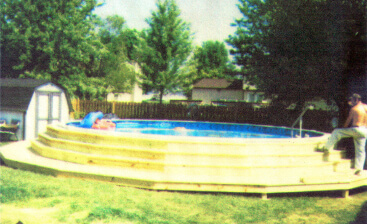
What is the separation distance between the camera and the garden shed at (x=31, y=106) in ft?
48.7

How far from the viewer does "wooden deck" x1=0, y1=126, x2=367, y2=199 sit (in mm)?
7004

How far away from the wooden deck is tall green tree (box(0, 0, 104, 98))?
26773 millimetres

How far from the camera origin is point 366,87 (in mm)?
16188

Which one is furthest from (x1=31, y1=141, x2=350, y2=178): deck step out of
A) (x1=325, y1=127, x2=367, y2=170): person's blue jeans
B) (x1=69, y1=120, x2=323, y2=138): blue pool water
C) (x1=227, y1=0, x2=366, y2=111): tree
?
(x1=227, y1=0, x2=366, y2=111): tree

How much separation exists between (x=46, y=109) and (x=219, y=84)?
54183mm

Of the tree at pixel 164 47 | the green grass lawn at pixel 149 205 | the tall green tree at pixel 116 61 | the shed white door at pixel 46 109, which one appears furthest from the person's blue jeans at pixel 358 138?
the tall green tree at pixel 116 61

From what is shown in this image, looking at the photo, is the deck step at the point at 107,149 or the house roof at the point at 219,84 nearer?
the deck step at the point at 107,149

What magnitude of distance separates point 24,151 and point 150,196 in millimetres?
5942

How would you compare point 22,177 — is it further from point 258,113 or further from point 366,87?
point 258,113

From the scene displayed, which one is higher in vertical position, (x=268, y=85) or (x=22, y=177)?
(x=268, y=85)

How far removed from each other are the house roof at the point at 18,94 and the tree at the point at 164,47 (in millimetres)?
17302

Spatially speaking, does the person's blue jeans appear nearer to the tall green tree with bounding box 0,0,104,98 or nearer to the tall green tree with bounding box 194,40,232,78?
the tall green tree with bounding box 0,0,104,98

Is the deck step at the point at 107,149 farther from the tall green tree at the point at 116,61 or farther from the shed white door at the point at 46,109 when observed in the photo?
the tall green tree at the point at 116,61

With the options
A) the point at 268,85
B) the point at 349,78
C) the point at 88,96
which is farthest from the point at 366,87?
the point at 88,96
